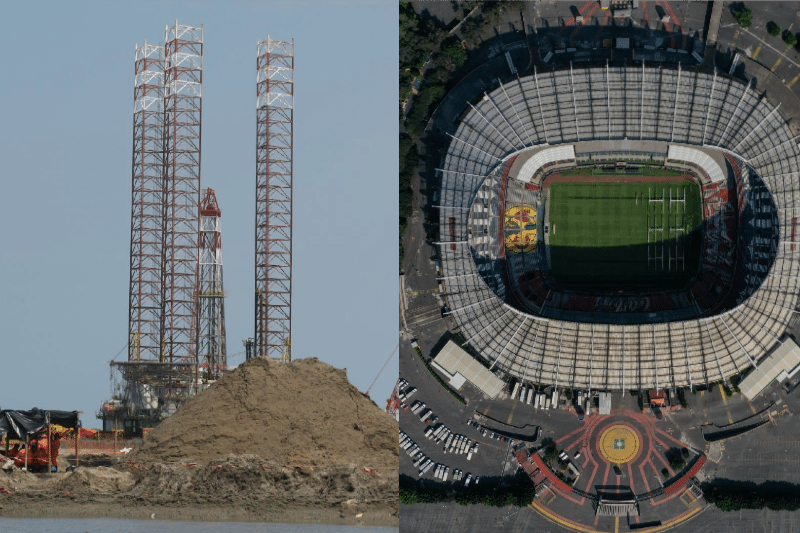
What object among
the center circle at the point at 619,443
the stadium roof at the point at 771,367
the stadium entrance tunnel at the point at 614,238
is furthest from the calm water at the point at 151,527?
the stadium roof at the point at 771,367

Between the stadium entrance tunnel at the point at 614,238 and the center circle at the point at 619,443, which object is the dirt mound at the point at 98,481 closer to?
the stadium entrance tunnel at the point at 614,238

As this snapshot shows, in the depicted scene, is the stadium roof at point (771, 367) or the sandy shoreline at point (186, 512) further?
the sandy shoreline at point (186, 512)

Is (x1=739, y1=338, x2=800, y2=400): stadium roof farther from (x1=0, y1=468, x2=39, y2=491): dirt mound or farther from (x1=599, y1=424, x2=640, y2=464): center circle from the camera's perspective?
(x1=0, y1=468, x2=39, y2=491): dirt mound

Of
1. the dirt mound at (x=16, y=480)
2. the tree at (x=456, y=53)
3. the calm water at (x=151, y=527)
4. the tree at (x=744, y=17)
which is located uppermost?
the tree at (x=744, y=17)

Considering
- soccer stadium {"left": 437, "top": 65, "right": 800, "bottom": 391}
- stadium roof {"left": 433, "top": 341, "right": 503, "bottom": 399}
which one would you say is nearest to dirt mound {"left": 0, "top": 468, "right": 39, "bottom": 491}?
stadium roof {"left": 433, "top": 341, "right": 503, "bottom": 399}

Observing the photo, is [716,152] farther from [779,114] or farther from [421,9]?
[421,9]

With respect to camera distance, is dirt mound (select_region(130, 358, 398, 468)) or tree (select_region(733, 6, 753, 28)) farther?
dirt mound (select_region(130, 358, 398, 468))
